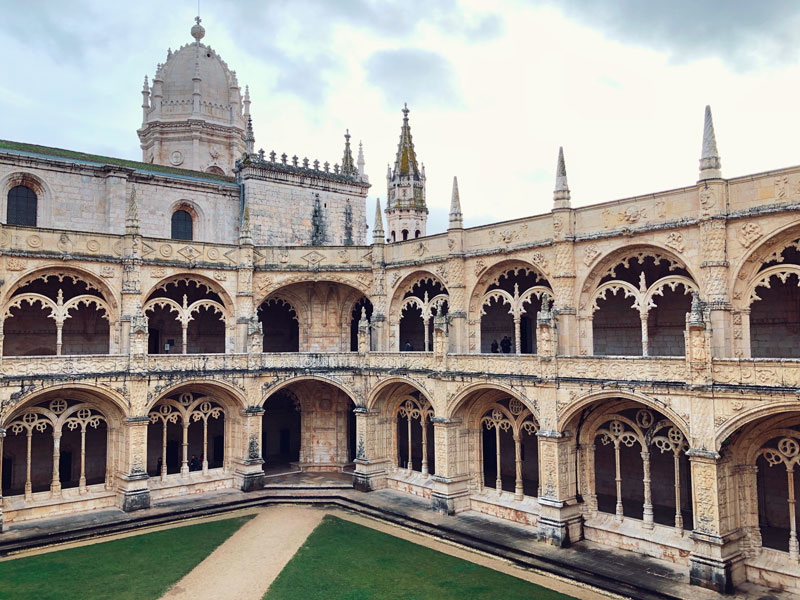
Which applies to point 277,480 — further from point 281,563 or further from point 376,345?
point 281,563

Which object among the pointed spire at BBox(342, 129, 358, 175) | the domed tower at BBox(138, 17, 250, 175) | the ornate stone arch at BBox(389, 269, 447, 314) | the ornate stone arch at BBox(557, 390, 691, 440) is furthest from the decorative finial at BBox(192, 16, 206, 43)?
the ornate stone arch at BBox(557, 390, 691, 440)

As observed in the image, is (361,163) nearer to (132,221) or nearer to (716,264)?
(132,221)

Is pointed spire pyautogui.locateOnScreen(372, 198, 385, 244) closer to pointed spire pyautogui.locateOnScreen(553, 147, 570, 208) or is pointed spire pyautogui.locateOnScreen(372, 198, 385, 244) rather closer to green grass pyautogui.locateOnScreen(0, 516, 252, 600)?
pointed spire pyautogui.locateOnScreen(553, 147, 570, 208)

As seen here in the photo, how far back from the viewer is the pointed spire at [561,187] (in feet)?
70.8

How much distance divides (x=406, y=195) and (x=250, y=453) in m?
18.2

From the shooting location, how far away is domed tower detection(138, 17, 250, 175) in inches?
1542

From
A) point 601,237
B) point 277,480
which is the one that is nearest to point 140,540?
point 277,480

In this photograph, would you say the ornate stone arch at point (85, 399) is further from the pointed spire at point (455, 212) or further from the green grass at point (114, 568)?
Result: the pointed spire at point (455, 212)

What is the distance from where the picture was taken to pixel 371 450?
27.4 metres

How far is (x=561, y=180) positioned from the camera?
21.7 meters

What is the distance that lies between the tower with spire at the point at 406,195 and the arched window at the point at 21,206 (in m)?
18.7

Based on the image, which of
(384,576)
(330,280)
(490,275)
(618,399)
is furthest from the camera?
(330,280)

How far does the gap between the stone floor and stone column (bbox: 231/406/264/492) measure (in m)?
0.48

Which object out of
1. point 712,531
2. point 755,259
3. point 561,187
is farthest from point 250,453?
point 755,259
